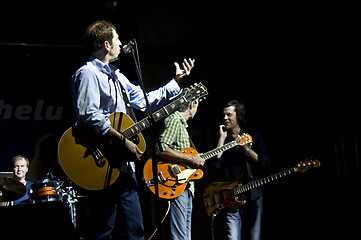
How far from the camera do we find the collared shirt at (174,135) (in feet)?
14.0

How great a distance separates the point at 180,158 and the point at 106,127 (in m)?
1.41

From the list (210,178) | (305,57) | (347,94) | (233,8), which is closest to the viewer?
(347,94)

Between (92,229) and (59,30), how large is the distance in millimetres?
4113

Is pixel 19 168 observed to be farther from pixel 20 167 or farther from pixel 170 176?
pixel 170 176

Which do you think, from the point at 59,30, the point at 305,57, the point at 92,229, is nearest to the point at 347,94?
the point at 305,57

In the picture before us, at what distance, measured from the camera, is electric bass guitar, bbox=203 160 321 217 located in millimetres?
4629

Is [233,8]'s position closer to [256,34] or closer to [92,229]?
[256,34]

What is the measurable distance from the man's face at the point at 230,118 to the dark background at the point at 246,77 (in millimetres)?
840

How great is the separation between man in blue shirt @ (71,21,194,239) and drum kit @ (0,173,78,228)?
138 centimetres

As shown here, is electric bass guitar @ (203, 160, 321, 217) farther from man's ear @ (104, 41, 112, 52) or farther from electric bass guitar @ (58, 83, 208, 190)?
man's ear @ (104, 41, 112, 52)

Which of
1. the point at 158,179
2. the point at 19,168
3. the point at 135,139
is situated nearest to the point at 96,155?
the point at 135,139

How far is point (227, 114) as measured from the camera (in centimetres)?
509

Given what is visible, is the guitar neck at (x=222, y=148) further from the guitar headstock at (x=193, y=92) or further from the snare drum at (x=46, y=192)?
the snare drum at (x=46, y=192)

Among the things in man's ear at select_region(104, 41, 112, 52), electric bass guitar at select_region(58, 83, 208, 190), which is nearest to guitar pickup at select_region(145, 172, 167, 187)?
electric bass guitar at select_region(58, 83, 208, 190)
